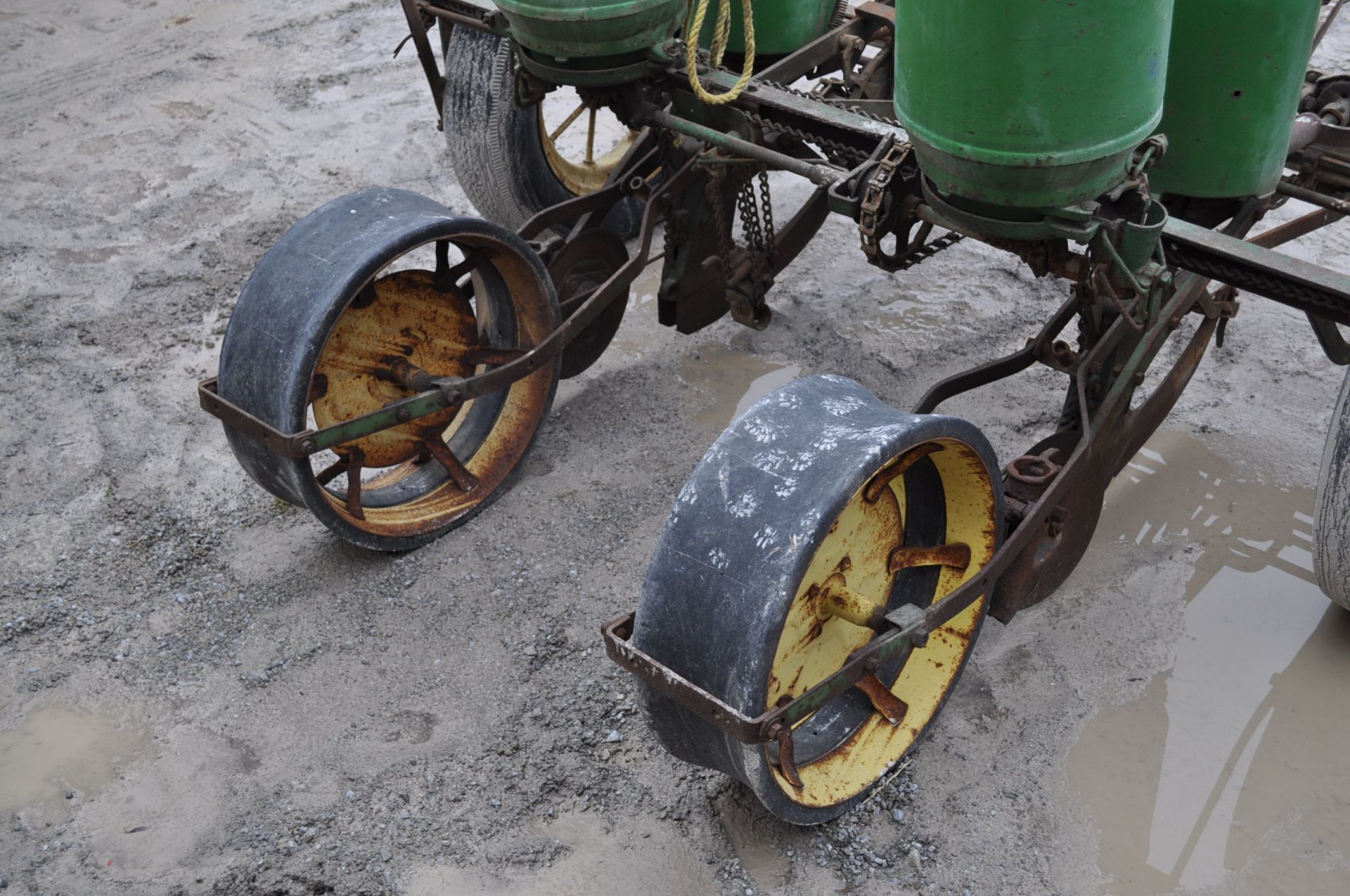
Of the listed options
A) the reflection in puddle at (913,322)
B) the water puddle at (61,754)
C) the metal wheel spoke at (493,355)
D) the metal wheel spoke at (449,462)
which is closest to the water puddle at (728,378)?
the reflection in puddle at (913,322)

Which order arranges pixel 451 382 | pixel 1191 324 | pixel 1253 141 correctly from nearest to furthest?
pixel 1253 141, pixel 451 382, pixel 1191 324

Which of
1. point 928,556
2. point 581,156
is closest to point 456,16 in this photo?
point 581,156

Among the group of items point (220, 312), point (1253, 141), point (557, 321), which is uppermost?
point (1253, 141)

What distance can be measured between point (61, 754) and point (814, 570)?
1945 mm

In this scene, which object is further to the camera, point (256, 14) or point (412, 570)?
point (256, 14)

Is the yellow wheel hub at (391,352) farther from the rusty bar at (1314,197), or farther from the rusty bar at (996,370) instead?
the rusty bar at (1314,197)

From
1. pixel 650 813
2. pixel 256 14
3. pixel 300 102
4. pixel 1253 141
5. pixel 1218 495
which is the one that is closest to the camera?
pixel 650 813

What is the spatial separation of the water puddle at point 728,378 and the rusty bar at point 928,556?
135 centimetres

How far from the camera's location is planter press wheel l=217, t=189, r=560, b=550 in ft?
10.6

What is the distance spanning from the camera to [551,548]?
12.1ft

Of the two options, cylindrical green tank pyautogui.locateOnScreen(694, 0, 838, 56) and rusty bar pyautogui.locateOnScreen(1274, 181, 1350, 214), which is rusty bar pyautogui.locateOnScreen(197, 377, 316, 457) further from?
rusty bar pyautogui.locateOnScreen(1274, 181, 1350, 214)

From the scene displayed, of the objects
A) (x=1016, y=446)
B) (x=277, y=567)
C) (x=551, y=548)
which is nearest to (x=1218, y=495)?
(x=1016, y=446)

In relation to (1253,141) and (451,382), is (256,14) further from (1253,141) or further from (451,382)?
(1253,141)

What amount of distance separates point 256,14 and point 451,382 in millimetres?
4783
